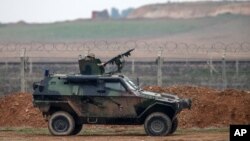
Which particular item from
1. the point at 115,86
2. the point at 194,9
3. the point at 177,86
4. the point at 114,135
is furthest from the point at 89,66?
the point at 194,9

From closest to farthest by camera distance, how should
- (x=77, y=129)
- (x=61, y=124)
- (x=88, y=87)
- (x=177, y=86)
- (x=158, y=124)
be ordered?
(x=158, y=124)
(x=88, y=87)
(x=61, y=124)
(x=77, y=129)
(x=177, y=86)

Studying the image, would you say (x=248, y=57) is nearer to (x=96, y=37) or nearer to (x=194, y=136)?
(x=194, y=136)

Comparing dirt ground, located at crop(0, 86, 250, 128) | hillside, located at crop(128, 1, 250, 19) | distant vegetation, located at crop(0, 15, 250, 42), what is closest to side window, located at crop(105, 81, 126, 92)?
dirt ground, located at crop(0, 86, 250, 128)

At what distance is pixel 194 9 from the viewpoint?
330 ft

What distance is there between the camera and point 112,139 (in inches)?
1046

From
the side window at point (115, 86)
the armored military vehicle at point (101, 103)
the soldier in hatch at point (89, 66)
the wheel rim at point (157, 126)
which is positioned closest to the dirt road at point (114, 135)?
the wheel rim at point (157, 126)

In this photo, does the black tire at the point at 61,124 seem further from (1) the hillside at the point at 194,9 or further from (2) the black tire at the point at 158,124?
(1) the hillside at the point at 194,9

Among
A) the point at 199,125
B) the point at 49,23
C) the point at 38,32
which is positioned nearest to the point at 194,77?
the point at 199,125

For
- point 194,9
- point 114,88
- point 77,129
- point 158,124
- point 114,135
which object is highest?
point 194,9

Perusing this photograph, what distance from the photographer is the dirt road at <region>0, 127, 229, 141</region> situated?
1052 inches

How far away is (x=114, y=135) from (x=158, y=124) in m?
1.37

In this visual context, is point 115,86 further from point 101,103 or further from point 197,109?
point 197,109

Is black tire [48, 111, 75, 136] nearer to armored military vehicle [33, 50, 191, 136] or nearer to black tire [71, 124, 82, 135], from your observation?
armored military vehicle [33, 50, 191, 136]

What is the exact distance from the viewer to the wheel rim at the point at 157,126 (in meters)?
27.9
